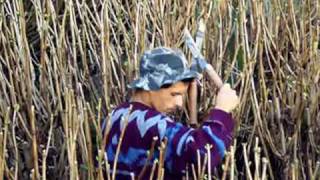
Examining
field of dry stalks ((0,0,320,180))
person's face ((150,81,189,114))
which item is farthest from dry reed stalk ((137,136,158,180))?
field of dry stalks ((0,0,320,180))

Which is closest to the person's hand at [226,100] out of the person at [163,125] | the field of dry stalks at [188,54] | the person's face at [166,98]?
the person at [163,125]

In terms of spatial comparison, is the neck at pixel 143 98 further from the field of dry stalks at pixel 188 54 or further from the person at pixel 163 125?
the field of dry stalks at pixel 188 54

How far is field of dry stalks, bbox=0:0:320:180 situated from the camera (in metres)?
2.66

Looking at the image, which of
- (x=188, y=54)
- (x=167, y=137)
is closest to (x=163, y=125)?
(x=167, y=137)

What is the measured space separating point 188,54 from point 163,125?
0.72m

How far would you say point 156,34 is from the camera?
2887 mm

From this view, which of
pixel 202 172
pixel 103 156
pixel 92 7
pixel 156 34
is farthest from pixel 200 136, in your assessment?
pixel 92 7

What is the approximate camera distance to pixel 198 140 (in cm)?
206

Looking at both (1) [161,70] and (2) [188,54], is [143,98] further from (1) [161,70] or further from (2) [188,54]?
(2) [188,54]

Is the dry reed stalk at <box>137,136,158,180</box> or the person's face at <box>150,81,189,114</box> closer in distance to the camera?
the dry reed stalk at <box>137,136,158,180</box>

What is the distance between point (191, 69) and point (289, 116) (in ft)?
1.87

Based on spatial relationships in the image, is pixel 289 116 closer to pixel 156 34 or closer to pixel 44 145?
pixel 156 34

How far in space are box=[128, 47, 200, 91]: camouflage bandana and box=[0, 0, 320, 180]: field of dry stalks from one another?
40cm

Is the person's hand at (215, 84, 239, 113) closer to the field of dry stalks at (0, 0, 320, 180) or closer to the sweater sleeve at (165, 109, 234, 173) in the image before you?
the sweater sleeve at (165, 109, 234, 173)
